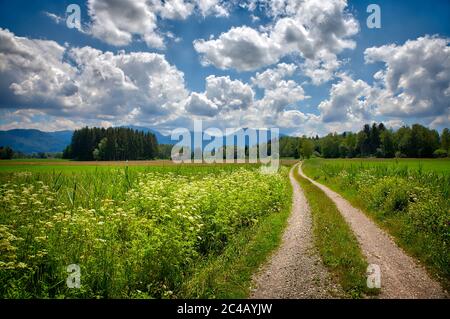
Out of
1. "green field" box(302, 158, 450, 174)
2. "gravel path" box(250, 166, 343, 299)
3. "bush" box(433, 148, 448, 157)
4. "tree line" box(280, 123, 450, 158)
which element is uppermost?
"tree line" box(280, 123, 450, 158)

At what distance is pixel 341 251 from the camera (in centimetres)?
885

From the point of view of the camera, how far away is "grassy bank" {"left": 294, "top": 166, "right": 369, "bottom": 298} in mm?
6773

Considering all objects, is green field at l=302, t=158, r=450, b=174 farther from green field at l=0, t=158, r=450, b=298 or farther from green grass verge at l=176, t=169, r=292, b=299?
green grass verge at l=176, t=169, r=292, b=299

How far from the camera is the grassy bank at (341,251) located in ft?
22.2

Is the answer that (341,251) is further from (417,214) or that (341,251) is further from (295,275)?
(417,214)

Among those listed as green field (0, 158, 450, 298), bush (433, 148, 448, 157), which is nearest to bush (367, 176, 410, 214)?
green field (0, 158, 450, 298)

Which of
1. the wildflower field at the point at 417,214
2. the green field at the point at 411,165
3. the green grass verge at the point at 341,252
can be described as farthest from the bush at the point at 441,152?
the green grass verge at the point at 341,252

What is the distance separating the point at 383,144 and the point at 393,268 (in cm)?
11010

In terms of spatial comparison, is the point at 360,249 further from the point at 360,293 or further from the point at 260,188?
the point at 260,188

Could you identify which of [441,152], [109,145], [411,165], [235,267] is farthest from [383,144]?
[235,267]

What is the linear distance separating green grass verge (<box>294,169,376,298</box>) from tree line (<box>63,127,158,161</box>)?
225ft
